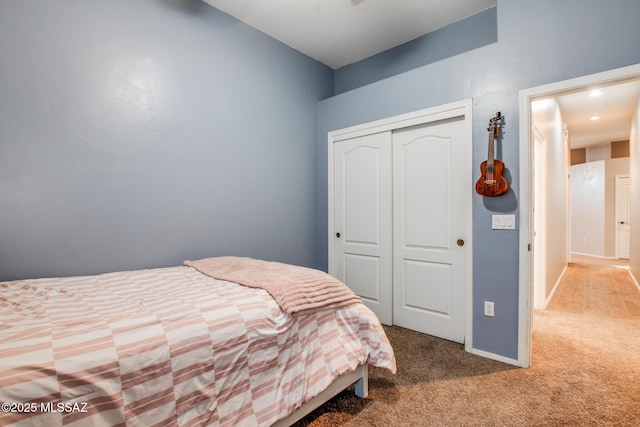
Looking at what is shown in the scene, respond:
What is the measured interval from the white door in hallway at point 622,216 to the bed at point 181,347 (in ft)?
27.1

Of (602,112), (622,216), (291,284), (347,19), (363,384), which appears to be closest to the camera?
(291,284)

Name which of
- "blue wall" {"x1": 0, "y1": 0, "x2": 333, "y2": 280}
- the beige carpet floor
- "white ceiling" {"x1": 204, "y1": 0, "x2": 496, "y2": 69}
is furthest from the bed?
"white ceiling" {"x1": 204, "y1": 0, "x2": 496, "y2": 69}

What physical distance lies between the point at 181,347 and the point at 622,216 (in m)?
9.43

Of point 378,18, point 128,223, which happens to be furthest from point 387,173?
point 128,223

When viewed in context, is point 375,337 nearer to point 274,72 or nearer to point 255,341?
point 255,341

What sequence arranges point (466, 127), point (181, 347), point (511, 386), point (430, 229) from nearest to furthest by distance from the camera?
Answer: 1. point (181, 347)
2. point (511, 386)
3. point (466, 127)
4. point (430, 229)

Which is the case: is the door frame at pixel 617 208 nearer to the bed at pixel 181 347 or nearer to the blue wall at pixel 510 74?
the blue wall at pixel 510 74

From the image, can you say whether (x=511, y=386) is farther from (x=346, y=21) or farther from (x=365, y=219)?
(x=346, y=21)

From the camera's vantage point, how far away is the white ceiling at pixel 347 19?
2.70 metres

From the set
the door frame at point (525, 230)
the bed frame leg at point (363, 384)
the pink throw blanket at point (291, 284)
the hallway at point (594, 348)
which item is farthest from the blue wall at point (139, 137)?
the hallway at point (594, 348)

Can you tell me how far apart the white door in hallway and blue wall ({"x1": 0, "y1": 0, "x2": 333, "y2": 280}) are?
7.84 meters

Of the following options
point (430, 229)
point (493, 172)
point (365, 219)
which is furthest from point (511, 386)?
point (365, 219)

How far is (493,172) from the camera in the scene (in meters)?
2.29

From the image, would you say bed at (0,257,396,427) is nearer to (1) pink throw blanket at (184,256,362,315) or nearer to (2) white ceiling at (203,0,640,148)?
(1) pink throw blanket at (184,256,362,315)
